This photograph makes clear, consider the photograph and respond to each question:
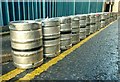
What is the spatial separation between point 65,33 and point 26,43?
4.98 ft

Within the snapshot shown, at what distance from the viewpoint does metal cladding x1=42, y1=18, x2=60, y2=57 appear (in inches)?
143

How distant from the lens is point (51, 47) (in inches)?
148

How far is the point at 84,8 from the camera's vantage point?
35.1 feet

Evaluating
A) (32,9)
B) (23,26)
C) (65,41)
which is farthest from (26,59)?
(32,9)

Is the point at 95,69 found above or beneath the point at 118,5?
beneath

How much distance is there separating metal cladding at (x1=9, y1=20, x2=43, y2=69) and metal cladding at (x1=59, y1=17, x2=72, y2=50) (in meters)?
1.14

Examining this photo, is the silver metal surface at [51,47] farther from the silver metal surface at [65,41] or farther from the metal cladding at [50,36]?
the silver metal surface at [65,41]

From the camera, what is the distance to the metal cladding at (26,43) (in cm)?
303

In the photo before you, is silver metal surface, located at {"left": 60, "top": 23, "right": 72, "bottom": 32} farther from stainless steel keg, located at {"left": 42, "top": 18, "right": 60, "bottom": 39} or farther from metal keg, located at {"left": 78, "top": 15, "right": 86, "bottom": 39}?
metal keg, located at {"left": 78, "top": 15, "right": 86, "bottom": 39}

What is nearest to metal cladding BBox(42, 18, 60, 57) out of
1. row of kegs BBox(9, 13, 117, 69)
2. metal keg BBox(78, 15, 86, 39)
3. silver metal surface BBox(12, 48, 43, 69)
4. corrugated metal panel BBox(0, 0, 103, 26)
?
row of kegs BBox(9, 13, 117, 69)

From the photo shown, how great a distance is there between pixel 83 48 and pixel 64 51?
2.19ft

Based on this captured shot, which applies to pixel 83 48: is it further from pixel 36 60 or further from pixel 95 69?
pixel 36 60

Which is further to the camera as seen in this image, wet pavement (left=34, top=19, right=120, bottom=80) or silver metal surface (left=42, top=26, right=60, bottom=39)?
silver metal surface (left=42, top=26, right=60, bottom=39)

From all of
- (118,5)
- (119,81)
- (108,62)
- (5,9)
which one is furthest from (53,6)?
(118,5)
